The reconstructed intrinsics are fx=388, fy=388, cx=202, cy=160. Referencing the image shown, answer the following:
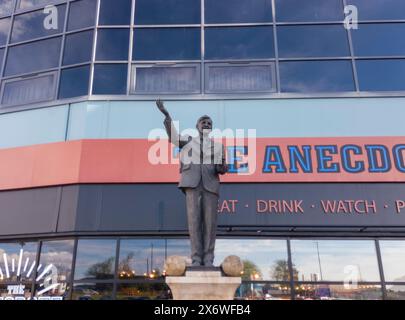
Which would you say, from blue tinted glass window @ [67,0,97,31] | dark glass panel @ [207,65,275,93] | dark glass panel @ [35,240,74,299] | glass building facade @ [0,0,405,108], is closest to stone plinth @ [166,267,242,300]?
dark glass panel @ [35,240,74,299]

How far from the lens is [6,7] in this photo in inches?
497

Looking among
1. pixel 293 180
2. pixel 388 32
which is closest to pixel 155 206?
pixel 293 180

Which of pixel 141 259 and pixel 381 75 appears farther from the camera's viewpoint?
pixel 381 75

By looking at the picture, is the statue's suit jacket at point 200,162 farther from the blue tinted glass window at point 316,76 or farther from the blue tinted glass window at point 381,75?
the blue tinted glass window at point 381,75

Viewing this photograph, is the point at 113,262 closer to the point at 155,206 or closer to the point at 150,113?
the point at 155,206

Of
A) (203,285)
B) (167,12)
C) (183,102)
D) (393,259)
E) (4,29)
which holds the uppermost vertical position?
(4,29)

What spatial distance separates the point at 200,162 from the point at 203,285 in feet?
5.27

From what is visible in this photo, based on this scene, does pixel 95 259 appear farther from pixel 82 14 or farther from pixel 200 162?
pixel 82 14

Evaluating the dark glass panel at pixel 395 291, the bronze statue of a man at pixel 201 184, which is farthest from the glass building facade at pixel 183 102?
the bronze statue of a man at pixel 201 184

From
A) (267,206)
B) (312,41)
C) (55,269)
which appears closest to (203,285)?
(267,206)

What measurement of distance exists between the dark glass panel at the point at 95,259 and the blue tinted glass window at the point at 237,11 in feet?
22.2

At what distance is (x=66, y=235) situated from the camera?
359 inches

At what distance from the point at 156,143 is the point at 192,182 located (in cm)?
470

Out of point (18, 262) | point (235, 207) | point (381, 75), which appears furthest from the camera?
point (381, 75)
